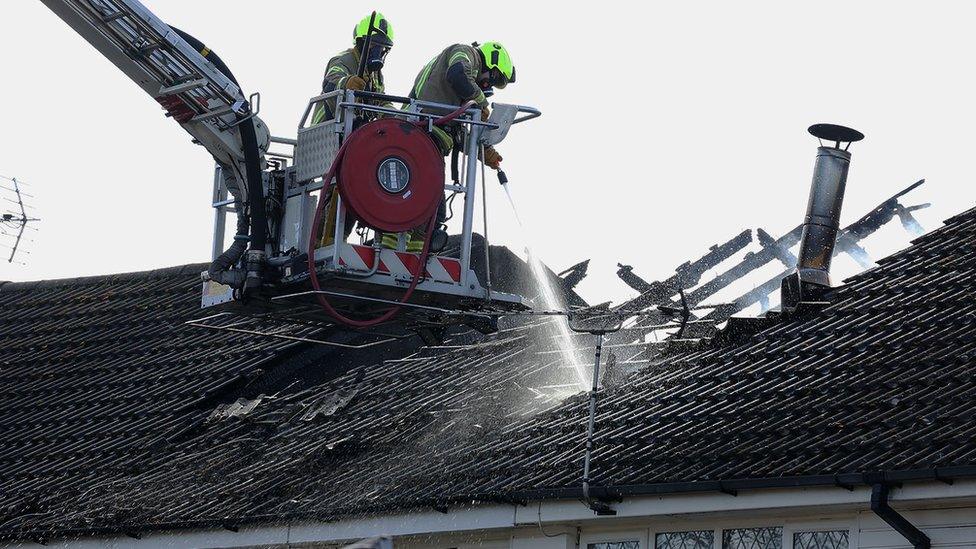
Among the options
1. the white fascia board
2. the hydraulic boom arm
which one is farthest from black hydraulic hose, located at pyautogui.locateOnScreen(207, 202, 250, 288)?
the white fascia board

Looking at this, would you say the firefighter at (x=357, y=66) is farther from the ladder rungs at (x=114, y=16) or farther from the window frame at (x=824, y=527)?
the window frame at (x=824, y=527)

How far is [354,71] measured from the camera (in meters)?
16.0

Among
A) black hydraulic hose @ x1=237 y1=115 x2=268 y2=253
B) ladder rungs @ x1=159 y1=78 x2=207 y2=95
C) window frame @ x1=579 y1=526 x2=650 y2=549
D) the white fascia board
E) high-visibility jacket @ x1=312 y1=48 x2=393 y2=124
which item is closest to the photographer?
the white fascia board

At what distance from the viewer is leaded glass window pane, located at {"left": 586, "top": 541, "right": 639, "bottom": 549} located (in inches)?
564

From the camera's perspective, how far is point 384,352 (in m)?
20.7

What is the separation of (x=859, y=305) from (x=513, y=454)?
10.2 ft

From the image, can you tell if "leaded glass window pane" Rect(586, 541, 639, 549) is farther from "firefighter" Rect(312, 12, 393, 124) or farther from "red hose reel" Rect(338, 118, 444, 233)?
"firefighter" Rect(312, 12, 393, 124)

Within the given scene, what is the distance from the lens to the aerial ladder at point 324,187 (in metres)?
15.0

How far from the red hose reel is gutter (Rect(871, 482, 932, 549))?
14.9 ft

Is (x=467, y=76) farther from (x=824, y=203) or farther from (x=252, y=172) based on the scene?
(x=824, y=203)

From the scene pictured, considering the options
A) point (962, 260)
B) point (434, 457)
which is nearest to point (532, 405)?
point (434, 457)

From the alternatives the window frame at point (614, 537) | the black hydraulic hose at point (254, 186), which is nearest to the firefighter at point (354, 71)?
the black hydraulic hose at point (254, 186)

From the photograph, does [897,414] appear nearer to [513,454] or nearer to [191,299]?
[513,454]

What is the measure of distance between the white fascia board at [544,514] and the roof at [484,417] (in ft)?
0.42
